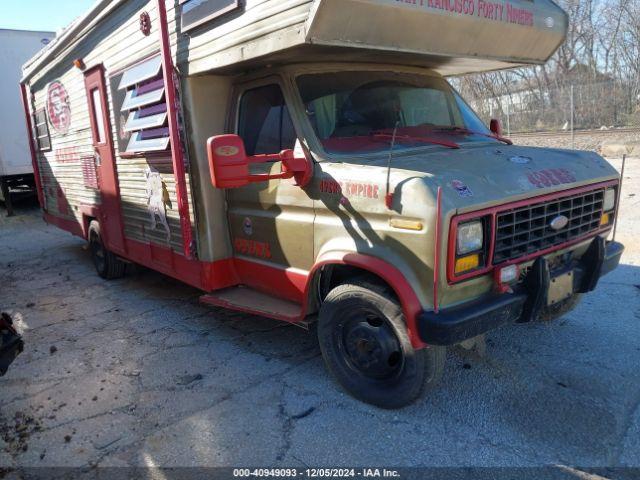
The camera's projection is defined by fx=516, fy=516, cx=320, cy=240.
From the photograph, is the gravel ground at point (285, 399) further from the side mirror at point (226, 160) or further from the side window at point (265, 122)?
the side window at point (265, 122)

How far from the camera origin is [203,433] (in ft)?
10.4

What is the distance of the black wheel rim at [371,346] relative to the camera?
10.3 feet

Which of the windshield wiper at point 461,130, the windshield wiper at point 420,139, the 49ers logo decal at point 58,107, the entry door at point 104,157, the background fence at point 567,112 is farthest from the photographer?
the background fence at point 567,112

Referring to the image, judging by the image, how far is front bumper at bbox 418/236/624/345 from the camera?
2.75 m

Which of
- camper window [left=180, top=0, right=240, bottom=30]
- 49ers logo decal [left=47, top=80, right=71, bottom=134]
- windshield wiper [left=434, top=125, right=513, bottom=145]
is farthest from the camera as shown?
49ers logo decal [left=47, top=80, right=71, bottom=134]

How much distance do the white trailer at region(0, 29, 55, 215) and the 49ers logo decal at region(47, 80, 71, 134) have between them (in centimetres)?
602

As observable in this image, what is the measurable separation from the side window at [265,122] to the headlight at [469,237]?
1400 mm

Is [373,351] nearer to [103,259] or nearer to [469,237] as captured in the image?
[469,237]

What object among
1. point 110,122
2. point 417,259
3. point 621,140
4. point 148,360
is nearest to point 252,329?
point 148,360

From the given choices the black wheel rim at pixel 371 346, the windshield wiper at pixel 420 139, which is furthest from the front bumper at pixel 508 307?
the windshield wiper at pixel 420 139

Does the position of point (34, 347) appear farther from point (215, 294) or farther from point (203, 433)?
point (203, 433)

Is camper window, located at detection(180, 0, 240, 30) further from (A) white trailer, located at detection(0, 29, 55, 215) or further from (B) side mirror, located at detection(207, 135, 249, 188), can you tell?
(A) white trailer, located at detection(0, 29, 55, 215)

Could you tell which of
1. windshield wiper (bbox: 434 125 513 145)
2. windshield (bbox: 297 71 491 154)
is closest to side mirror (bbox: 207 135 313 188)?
windshield (bbox: 297 71 491 154)

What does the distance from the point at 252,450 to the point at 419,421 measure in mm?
1026
